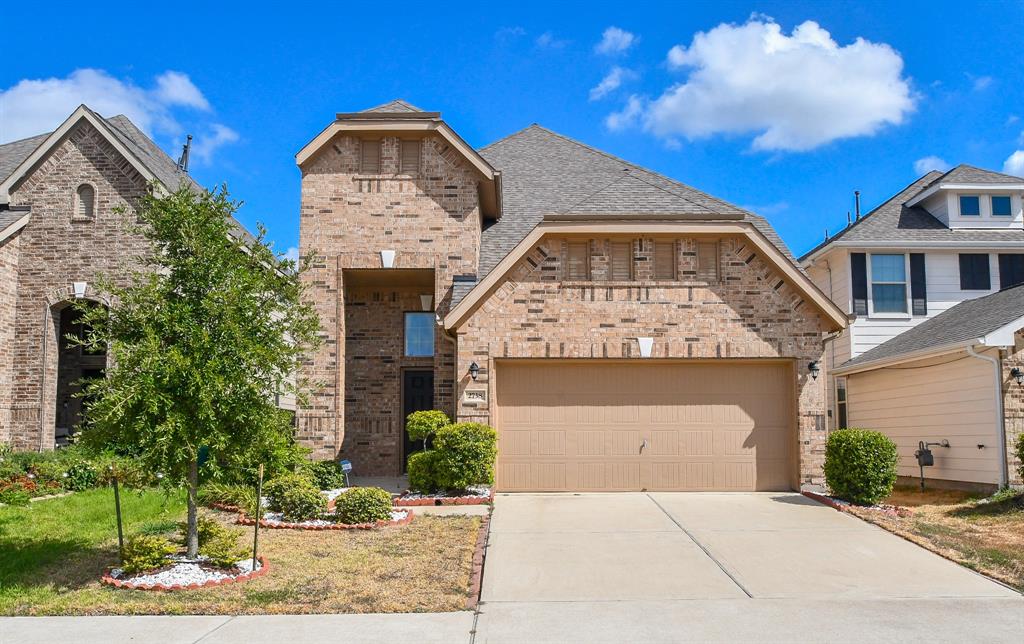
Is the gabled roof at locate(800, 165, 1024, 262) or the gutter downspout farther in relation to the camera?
the gabled roof at locate(800, 165, 1024, 262)

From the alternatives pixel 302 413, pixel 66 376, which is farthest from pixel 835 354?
pixel 66 376

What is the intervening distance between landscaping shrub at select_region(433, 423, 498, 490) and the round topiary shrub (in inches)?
215

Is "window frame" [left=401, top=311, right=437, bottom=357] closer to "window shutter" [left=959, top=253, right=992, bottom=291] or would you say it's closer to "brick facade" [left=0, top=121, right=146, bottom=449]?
"brick facade" [left=0, top=121, right=146, bottom=449]

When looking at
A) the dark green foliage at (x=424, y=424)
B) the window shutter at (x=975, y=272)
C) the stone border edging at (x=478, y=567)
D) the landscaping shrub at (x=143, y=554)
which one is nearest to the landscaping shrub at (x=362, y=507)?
the stone border edging at (x=478, y=567)

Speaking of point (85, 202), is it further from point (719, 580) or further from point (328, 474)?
point (719, 580)

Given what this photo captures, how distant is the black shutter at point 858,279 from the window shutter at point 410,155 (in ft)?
37.0

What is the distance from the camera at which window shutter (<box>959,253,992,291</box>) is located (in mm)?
20922

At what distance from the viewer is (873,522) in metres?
11.8

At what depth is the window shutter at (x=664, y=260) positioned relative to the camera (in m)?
14.8

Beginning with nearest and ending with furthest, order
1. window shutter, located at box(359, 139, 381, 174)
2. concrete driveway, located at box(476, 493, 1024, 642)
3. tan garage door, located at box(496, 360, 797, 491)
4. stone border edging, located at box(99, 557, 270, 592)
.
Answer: concrete driveway, located at box(476, 493, 1024, 642) → stone border edging, located at box(99, 557, 270, 592) → tan garage door, located at box(496, 360, 797, 491) → window shutter, located at box(359, 139, 381, 174)

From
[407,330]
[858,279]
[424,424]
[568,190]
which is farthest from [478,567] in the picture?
[858,279]

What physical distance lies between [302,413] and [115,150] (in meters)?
6.45

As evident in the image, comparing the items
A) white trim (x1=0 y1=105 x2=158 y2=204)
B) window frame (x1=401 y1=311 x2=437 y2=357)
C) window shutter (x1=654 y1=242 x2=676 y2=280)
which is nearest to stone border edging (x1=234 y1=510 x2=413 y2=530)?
window frame (x1=401 y1=311 x2=437 y2=357)

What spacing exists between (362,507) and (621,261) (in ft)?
20.9
